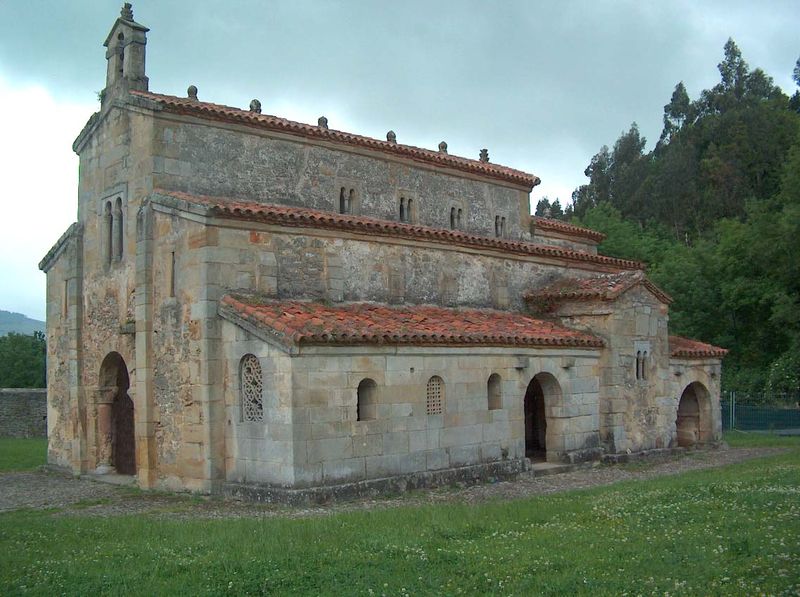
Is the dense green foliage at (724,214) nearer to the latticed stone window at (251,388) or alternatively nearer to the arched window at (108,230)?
the latticed stone window at (251,388)

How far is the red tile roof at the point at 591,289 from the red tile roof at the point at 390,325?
826mm

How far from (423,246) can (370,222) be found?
1.77 meters

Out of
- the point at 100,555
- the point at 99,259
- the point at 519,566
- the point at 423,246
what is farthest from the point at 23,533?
the point at 423,246

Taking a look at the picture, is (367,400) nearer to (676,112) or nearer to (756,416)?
(756,416)

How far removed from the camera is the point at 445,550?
30.5 ft

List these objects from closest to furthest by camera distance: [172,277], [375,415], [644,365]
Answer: [375,415], [172,277], [644,365]

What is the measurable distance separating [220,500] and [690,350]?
12985 millimetres

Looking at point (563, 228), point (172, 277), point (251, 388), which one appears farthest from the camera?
point (563, 228)

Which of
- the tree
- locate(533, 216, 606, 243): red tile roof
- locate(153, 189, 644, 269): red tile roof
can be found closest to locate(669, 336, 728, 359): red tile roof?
locate(153, 189, 644, 269): red tile roof

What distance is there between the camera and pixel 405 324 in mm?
15859

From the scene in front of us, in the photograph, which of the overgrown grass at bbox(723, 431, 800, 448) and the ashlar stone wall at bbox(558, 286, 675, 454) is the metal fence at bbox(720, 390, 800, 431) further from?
the ashlar stone wall at bbox(558, 286, 675, 454)

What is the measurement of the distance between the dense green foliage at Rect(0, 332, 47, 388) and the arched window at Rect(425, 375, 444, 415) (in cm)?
3092

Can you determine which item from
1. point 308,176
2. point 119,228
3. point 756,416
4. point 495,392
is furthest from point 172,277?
point 756,416

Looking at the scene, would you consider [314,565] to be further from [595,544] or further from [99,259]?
[99,259]
